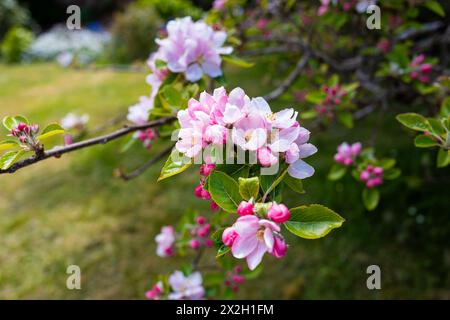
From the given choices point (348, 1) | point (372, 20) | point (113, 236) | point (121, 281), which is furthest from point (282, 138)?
point (113, 236)

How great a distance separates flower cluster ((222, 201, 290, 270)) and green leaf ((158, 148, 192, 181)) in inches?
6.9

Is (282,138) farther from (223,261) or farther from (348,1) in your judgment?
(348,1)

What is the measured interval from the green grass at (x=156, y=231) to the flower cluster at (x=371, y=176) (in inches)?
33.5

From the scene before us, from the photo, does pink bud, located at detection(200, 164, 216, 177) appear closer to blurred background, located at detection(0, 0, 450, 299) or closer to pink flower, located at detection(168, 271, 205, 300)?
pink flower, located at detection(168, 271, 205, 300)

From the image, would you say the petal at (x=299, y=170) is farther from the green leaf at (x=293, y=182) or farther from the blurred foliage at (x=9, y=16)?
the blurred foliage at (x=9, y=16)

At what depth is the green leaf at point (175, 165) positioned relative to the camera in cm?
93

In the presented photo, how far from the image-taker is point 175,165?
96 centimetres

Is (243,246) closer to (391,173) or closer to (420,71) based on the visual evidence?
(391,173)

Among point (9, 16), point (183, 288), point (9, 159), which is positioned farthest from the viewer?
point (9, 16)

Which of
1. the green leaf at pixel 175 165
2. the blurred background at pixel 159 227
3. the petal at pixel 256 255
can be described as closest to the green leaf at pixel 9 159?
the green leaf at pixel 175 165

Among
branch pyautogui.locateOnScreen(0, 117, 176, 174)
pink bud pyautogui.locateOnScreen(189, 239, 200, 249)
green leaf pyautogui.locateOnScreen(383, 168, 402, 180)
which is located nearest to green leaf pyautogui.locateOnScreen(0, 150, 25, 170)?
branch pyautogui.locateOnScreen(0, 117, 176, 174)

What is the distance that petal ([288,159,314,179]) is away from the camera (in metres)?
0.91

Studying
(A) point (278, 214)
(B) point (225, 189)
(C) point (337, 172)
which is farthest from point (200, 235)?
(A) point (278, 214)

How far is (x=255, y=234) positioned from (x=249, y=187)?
0.09 m
